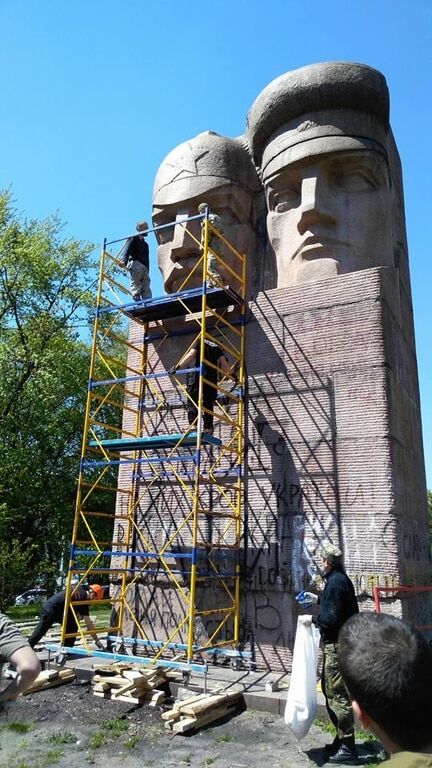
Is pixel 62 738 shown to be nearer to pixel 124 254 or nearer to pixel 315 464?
pixel 315 464

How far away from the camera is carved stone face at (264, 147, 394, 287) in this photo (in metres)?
10.5

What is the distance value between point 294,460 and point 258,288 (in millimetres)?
4120

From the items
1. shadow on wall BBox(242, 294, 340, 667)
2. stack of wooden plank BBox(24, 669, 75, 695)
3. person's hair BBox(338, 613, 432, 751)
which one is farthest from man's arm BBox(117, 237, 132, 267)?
person's hair BBox(338, 613, 432, 751)

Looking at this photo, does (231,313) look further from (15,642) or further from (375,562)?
(15,642)

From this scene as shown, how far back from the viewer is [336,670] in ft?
18.1

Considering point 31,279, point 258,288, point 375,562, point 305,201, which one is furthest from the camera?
point 31,279

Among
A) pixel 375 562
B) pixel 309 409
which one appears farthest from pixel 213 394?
pixel 375 562

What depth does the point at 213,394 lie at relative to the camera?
31.2 feet

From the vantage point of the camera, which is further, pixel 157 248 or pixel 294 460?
pixel 157 248

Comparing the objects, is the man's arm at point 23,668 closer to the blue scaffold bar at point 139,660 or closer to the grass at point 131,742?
the grass at point 131,742

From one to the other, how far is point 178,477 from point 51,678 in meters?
3.30

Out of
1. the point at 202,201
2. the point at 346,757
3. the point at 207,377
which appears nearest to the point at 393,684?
the point at 346,757

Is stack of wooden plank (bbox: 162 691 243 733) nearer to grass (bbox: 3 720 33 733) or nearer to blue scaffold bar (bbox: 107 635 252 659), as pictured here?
blue scaffold bar (bbox: 107 635 252 659)

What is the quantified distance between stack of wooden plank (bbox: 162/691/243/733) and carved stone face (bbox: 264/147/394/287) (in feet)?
22.7
